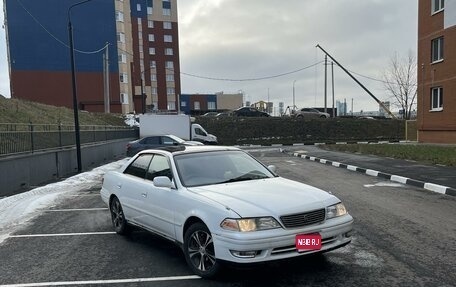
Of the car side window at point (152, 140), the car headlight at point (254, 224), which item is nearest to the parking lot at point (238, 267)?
the car headlight at point (254, 224)

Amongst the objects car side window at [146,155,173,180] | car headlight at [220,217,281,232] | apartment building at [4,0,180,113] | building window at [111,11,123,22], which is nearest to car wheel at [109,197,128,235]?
car side window at [146,155,173,180]

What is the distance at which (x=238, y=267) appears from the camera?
4.37m

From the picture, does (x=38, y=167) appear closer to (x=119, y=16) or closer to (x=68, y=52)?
(x=68, y=52)

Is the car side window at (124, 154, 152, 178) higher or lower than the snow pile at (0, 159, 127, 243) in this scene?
higher

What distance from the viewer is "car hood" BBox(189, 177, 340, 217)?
4523 millimetres

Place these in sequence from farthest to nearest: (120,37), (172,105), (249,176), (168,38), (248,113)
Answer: (172,105)
(168,38)
(120,37)
(248,113)
(249,176)

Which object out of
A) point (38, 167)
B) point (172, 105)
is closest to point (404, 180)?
point (38, 167)

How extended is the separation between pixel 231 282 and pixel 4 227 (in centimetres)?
499

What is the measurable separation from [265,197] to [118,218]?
10.2 feet

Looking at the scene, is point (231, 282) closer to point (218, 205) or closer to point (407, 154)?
point (218, 205)

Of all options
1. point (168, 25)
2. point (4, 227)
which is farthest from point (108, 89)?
point (4, 227)

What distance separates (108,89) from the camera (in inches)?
2128

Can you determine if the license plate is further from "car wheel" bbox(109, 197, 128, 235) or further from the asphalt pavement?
the asphalt pavement

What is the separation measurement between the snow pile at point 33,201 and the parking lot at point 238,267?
0.31 metres
